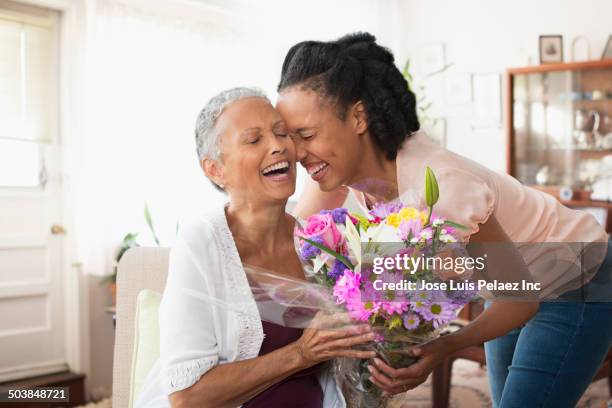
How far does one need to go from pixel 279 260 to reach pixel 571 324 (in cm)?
67

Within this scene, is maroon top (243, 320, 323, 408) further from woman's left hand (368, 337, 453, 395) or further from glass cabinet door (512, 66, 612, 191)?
glass cabinet door (512, 66, 612, 191)

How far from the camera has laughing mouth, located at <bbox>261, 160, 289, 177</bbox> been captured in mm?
1388

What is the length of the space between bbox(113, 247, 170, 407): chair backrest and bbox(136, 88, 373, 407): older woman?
33 cm

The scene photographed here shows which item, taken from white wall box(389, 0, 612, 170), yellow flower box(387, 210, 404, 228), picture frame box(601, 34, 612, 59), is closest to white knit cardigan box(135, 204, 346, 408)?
yellow flower box(387, 210, 404, 228)

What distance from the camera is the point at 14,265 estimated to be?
3.99 metres

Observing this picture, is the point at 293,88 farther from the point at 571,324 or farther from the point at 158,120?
the point at 158,120

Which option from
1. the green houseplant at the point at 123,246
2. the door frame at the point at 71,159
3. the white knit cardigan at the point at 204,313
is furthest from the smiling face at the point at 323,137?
the door frame at the point at 71,159

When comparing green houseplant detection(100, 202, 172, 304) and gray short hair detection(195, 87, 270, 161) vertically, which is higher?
gray short hair detection(195, 87, 270, 161)

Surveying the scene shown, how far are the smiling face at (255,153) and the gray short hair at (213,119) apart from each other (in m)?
0.01

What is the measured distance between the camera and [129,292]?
1770 mm

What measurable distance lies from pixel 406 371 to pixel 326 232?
281 mm

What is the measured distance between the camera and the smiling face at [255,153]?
1.39 meters

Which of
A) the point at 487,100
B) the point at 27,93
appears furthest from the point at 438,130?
the point at 27,93

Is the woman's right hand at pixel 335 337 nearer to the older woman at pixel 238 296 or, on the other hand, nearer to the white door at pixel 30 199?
the older woman at pixel 238 296
